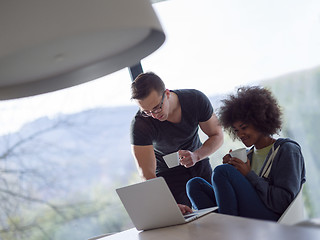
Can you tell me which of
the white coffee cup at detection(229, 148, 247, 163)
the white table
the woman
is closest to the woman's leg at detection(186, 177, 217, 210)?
the woman

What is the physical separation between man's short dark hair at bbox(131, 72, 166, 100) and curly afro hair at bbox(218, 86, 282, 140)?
493mm

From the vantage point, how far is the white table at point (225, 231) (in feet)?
4.29

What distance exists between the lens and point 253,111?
8.13ft

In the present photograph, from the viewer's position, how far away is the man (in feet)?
9.71

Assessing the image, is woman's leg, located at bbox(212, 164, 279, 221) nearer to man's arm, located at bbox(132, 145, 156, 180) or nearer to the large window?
man's arm, located at bbox(132, 145, 156, 180)

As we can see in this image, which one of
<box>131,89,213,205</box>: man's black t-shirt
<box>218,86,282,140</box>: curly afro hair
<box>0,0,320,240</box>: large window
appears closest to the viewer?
<box>218,86,282,140</box>: curly afro hair

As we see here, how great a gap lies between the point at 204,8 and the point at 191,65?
0.53 meters

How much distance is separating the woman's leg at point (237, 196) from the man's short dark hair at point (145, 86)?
2.88 ft

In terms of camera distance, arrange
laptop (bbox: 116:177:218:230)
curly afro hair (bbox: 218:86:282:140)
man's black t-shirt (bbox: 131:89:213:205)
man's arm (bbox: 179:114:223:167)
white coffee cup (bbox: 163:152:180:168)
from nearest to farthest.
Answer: laptop (bbox: 116:177:218:230) → curly afro hair (bbox: 218:86:282:140) → white coffee cup (bbox: 163:152:180:168) → man's arm (bbox: 179:114:223:167) → man's black t-shirt (bbox: 131:89:213:205)

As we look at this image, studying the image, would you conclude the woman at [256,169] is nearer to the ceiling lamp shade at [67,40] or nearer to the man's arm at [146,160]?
the man's arm at [146,160]

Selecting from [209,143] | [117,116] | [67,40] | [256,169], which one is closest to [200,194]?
[256,169]

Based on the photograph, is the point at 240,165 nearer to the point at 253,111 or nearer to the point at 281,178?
the point at 281,178

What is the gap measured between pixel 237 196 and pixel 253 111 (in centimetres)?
50

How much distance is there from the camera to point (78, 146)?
4965 millimetres
